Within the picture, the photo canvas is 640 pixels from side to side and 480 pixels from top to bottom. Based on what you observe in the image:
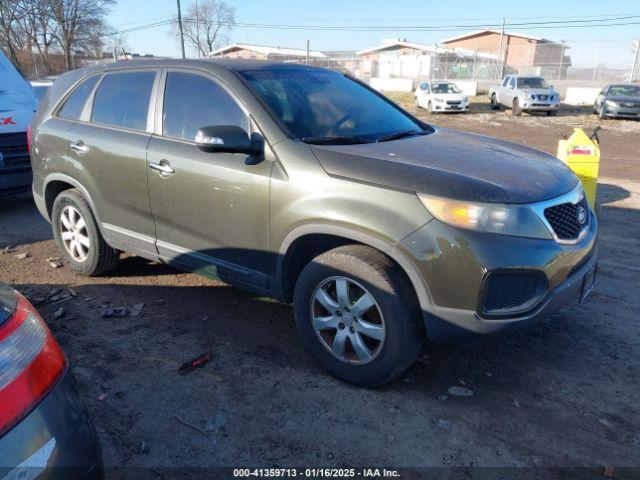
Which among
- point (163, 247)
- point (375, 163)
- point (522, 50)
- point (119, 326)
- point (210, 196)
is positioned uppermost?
point (522, 50)

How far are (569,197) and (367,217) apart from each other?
119 cm

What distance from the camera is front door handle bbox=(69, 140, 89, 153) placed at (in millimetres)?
4238

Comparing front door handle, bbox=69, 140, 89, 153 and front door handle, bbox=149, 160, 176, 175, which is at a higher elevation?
front door handle, bbox=69, 140, 89, 153

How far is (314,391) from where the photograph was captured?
3055 millimetres

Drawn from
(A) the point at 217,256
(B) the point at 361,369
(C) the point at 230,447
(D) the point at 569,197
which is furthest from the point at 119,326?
(D) the point at 569,197

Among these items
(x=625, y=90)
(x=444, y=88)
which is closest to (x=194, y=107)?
(x=625, y=90)

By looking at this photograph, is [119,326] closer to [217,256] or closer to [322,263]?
[217,256]

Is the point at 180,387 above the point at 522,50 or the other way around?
the other way around

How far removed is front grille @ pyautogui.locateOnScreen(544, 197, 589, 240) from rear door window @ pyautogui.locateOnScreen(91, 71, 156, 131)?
289 centimetres

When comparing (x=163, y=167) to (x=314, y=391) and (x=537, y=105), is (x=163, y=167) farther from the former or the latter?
(x=537, y=105)

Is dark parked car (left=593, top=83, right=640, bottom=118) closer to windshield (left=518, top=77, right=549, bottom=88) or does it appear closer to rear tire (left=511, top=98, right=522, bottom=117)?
windshield (left=518, top=77, right=549, bottom=88)

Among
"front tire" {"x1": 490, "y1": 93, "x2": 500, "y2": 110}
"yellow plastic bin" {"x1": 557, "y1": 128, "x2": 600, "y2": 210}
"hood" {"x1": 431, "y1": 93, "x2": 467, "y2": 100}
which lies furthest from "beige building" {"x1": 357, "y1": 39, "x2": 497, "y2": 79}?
"yellow plastic bin" {"x1": 557, "y1": 128, "x2": 600, "y2": 210}

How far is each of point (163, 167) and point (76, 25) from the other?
175ft

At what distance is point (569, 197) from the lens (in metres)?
2.95
